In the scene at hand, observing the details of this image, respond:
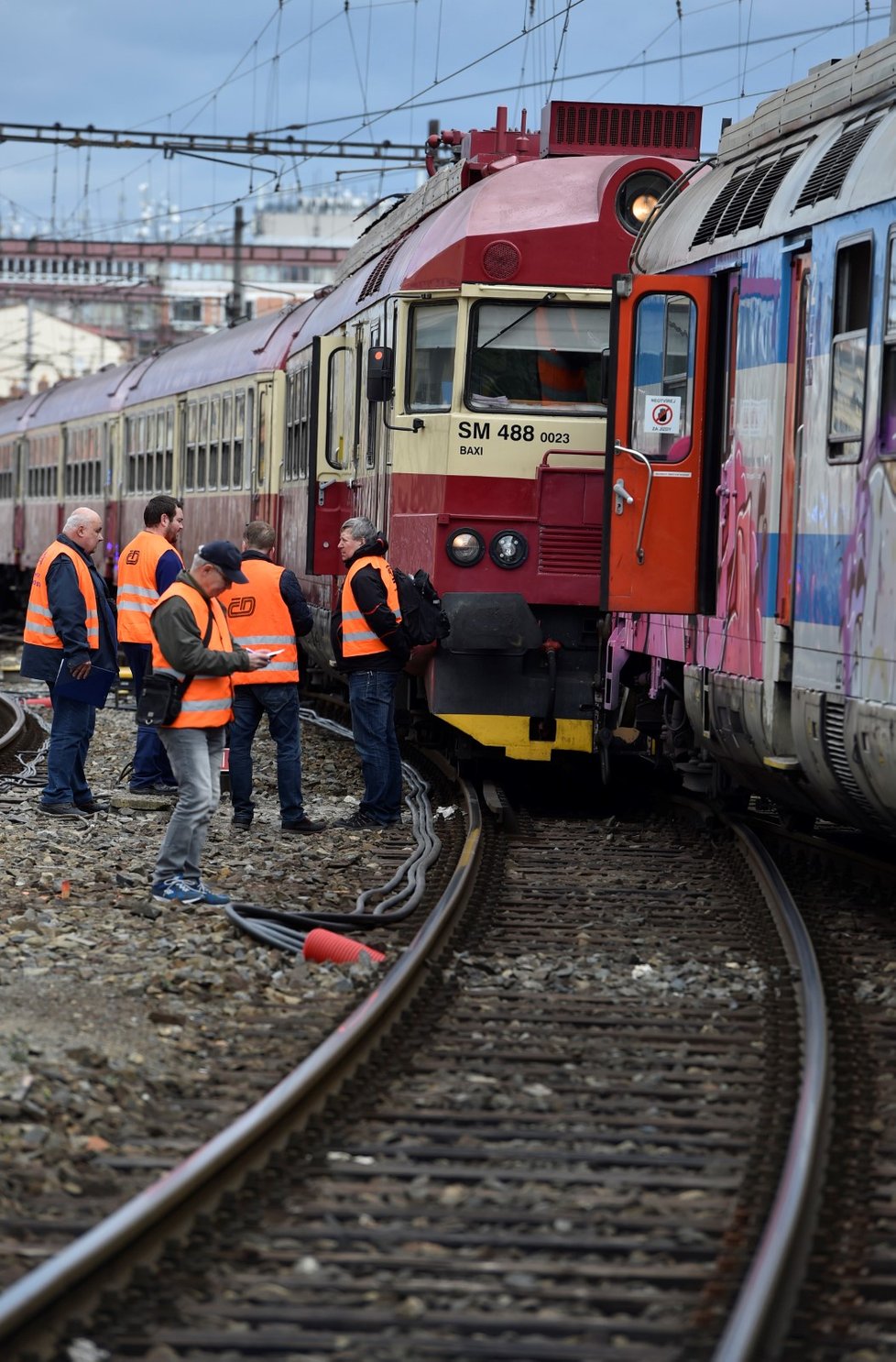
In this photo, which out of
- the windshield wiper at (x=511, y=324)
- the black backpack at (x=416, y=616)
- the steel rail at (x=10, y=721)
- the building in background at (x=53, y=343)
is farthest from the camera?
the building in background at (x=53, y=343)

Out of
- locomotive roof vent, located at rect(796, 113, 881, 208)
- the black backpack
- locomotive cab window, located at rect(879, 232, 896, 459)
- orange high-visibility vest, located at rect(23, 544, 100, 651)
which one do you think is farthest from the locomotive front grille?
locomotive cab window, located at rect(879, 232, 896, 459)

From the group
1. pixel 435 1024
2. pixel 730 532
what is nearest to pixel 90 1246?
pixel 435 1024

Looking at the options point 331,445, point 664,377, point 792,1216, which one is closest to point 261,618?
point 664,377

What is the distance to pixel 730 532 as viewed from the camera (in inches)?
376

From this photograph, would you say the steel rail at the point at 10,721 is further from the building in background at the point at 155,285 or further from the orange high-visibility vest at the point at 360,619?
the building in background at the point at 155,285

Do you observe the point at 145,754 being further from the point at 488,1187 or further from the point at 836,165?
the point at 488,1187

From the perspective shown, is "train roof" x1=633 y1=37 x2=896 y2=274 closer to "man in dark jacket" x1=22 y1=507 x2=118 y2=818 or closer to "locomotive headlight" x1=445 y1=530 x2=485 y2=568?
"locomotive headlight" x1=445 y1=530 x2=485 y2=568

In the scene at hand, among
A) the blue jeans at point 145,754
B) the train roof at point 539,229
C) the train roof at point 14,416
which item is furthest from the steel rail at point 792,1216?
the train roof at point 14,416

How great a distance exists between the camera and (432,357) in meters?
12.3

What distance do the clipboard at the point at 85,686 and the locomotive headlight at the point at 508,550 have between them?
2.52 metres

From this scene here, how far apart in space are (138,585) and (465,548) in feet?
7.32

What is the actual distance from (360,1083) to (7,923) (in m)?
3.23

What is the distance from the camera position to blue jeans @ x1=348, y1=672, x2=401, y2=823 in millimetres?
11922

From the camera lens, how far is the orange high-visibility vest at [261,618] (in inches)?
466
